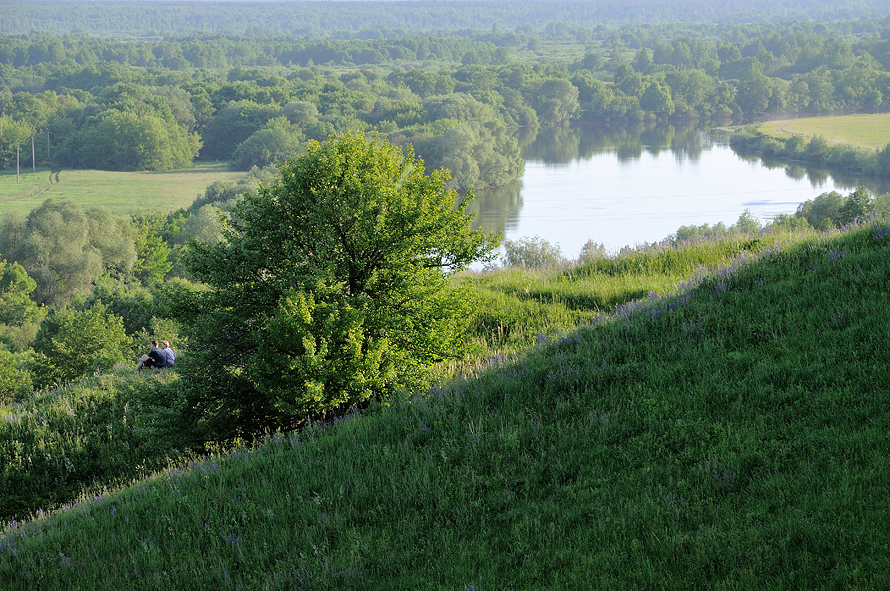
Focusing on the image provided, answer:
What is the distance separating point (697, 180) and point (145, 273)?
76706mm

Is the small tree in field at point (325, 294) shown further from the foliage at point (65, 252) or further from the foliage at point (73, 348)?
the foliage at point (65, 252)

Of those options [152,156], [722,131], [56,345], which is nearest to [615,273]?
[56,345]

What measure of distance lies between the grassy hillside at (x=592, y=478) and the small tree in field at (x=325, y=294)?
904mm

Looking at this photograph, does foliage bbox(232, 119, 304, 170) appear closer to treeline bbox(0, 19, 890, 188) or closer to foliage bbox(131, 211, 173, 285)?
treeline bbox(0, 19, 890, 188)

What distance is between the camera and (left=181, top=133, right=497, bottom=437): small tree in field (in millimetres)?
9062

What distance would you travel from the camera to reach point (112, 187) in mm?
116500

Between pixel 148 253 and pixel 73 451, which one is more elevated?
pixel 73 451

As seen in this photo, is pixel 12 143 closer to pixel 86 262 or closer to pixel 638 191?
pixel 86 262

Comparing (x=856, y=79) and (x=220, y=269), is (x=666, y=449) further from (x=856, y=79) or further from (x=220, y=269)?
(x=856, y=79)

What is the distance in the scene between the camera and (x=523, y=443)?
6.71 m

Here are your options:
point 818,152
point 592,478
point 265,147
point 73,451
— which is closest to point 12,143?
point 265,147

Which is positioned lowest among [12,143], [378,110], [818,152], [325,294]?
[12,143]

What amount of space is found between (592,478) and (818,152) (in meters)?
118

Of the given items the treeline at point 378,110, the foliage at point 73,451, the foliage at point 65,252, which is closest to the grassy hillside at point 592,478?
the foliage at point 73,451
